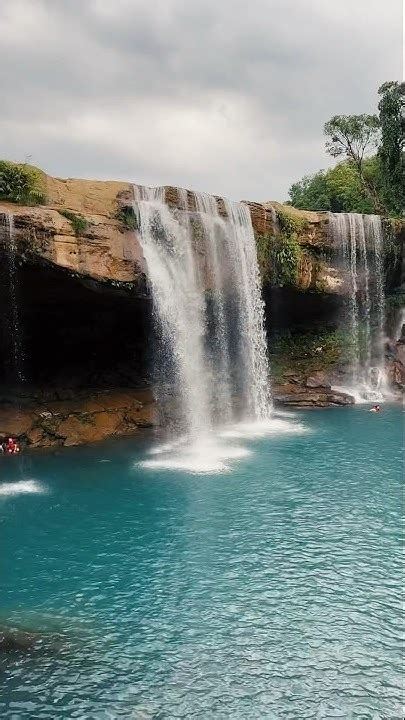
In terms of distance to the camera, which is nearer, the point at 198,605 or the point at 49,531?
the point at 198,605

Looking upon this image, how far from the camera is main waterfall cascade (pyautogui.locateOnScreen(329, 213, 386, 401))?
28750mm

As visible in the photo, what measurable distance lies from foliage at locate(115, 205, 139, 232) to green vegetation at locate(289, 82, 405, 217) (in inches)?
860

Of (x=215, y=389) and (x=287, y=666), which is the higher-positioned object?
(x=215, y=389)

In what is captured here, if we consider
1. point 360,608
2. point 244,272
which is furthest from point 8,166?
point 360,608

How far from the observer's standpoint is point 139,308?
73.9 feet

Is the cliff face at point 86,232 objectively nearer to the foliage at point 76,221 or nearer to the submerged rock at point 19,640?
the foliage at point 76,221

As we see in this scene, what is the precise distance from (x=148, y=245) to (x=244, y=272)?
5187 millimetres

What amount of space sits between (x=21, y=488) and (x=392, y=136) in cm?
3090

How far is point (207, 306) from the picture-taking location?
79.8 feet

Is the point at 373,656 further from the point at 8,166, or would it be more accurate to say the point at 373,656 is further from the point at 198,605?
the point at 8,166

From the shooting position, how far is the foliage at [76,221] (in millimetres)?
18859

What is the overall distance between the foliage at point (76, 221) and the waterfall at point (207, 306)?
2.71 metres

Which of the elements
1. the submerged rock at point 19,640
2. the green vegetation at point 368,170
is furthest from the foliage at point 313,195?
the submerged rock at point 19,640

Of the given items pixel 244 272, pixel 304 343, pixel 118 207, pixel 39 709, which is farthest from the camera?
pixel 304 343
